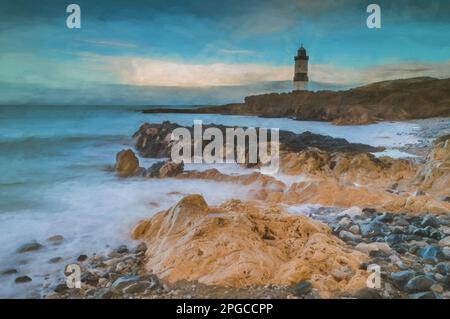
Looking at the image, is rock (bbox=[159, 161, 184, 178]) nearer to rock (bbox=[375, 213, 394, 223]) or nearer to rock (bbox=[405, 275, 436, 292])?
rock (bbox=[375, 213, 394, 223])

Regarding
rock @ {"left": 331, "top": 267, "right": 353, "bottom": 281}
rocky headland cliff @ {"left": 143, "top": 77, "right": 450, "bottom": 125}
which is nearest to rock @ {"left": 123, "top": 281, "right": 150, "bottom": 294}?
rock @ {"left": 331, "top": 267, "right": 353, "bottom": 281}

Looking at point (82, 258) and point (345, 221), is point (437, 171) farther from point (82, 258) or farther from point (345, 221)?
point (82, 258)

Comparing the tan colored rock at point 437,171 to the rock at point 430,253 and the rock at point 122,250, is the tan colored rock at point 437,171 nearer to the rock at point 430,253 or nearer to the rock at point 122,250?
the rock at point 430,253

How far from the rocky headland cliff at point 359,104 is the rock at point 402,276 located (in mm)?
1511

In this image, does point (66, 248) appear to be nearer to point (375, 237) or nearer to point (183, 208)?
point (183, 208)

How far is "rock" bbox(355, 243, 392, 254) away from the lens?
11.7ft

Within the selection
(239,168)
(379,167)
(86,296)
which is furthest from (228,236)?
(379,167)

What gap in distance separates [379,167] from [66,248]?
3062mm

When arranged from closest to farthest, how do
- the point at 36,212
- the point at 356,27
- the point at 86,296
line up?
1. the point at 86,296
2. the point at 36,212
3. the point at 356,27

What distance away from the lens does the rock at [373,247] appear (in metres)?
3.55

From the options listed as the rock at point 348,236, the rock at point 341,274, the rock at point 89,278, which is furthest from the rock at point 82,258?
the rock at point 348,236

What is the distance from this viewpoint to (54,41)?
379cm

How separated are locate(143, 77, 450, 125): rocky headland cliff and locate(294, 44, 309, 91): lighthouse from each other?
0.25 ft
